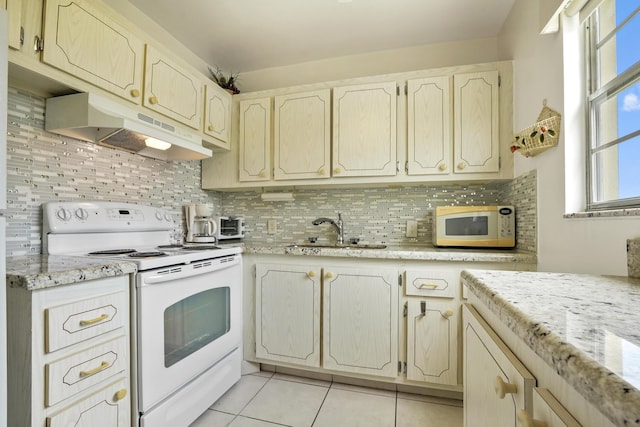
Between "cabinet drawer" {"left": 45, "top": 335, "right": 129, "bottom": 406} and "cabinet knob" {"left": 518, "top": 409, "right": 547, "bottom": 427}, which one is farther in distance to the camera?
"cabinet drawer" {"left": 45, "top": 335, "right": 129, "bottom": 406}

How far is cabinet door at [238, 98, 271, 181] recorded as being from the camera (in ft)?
7.48

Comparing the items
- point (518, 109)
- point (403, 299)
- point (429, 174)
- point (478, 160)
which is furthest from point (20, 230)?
point (518, 109)

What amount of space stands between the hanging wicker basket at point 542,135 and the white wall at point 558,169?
1.4 inches

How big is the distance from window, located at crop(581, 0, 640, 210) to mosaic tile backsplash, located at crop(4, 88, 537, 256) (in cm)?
41

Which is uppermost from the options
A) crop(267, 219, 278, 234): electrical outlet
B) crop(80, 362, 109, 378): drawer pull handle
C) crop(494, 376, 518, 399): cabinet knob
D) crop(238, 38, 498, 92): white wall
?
crop(238, 38, 498, 92): white wall

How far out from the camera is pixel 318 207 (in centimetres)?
246

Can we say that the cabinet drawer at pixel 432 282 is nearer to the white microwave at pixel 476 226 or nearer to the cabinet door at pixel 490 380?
the white microwave at pixel 476 226

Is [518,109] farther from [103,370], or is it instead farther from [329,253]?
[103,370]

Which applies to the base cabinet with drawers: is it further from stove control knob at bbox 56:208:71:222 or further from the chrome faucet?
the chrome faucet

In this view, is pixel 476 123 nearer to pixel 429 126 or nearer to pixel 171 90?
pixel 429 126

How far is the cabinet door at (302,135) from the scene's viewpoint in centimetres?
214

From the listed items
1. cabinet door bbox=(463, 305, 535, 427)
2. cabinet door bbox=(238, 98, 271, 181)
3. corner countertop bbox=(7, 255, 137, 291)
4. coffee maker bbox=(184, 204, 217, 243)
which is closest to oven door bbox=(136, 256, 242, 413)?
corner countertop bbox=(7, 255, 137, 291)

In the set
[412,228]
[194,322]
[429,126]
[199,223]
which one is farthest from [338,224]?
[194,322]

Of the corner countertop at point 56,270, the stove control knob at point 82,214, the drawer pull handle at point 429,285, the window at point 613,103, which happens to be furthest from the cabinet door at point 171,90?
the window at point 613,103
